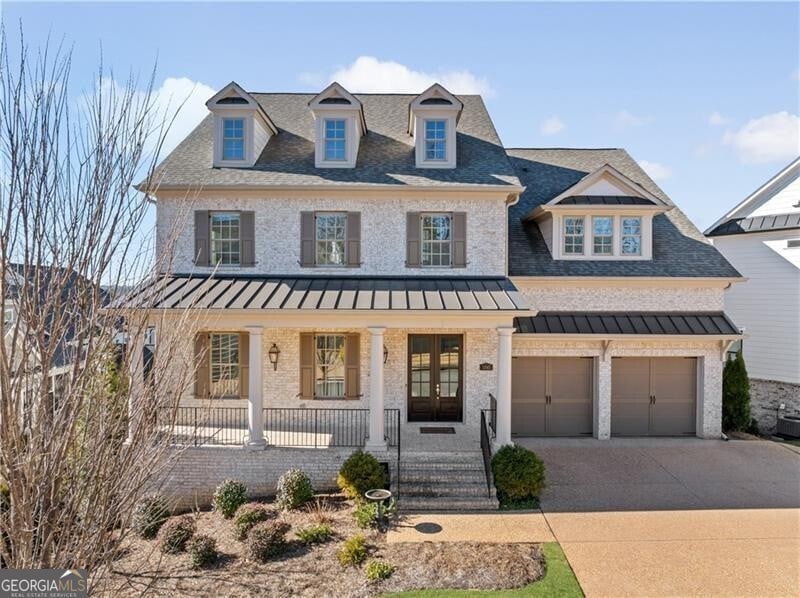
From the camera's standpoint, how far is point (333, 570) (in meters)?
7.28

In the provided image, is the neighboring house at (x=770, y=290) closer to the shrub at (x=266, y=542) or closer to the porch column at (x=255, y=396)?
the porch column at (x=255, y=396)

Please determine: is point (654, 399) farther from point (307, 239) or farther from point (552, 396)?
point (307, 239)

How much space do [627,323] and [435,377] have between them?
602 centimetres

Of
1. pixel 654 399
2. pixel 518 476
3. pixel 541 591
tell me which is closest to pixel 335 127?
pixel 518 476

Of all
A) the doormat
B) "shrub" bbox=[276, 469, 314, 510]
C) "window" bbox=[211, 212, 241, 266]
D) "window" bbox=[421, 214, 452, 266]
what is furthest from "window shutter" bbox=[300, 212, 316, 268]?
"shrub" bbox=[276, 469, 314, 510]

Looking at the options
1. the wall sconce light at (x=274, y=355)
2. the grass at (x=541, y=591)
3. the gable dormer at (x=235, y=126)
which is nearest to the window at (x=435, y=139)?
the gable dormer at (x=235, y=126)

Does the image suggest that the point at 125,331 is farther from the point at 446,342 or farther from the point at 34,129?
the point at 446,342

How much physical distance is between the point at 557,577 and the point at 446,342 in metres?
6.79

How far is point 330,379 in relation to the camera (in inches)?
495

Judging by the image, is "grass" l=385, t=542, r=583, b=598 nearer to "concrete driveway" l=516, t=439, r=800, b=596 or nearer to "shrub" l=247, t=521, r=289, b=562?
"concrete driveway" l=516, t=439, r=800, b=596

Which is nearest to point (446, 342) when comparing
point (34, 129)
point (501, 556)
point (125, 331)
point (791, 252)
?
point (501, 556)

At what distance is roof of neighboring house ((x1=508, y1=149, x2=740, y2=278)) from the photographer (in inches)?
532

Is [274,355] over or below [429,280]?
below

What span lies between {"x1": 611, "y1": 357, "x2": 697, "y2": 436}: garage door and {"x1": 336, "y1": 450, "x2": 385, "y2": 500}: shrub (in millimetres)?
8192
